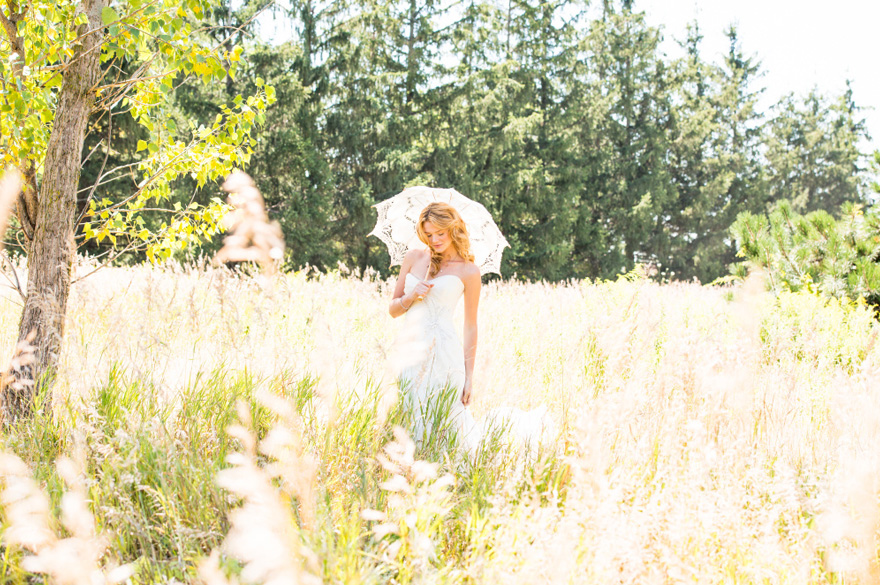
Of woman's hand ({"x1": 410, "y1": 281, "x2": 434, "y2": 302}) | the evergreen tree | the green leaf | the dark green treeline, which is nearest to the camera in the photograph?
the green leaf

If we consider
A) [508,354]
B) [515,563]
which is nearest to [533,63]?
[508,354]

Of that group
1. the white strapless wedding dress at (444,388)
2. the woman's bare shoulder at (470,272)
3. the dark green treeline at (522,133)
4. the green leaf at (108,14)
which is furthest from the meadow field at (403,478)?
the dark green treeline at (522,133)

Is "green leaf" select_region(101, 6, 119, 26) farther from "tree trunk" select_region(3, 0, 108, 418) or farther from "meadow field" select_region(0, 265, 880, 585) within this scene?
"meadow field" select_region(0, 265, 880, 585)

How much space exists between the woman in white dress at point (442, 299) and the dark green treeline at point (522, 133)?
1008 centimetres

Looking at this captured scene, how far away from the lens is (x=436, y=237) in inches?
145

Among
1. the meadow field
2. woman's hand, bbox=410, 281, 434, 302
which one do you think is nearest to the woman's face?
woman's hand, bbox=410, 281, 434, 302

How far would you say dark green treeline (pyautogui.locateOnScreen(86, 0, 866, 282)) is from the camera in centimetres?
1747

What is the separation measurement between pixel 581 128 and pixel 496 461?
78.4ft

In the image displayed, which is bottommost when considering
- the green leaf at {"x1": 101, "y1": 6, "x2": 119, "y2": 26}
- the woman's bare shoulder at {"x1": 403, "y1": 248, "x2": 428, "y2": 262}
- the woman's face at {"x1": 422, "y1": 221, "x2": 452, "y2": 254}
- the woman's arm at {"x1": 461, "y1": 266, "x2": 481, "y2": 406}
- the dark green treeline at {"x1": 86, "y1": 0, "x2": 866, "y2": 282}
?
the woman's arm at {"x1": 461, "y1": 266, "x2": 481, "y2": 406}

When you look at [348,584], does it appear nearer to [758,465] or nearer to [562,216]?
[758,465]

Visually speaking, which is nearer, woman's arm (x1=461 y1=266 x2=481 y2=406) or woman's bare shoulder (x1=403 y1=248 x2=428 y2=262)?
woman's arm (x1=461 y1=266 x2=481 y2=406)

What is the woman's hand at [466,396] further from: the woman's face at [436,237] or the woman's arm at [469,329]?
the woman's face at [436,237]

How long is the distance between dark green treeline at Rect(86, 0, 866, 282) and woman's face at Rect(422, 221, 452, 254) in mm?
A: 10081

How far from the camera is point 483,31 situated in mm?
18656
